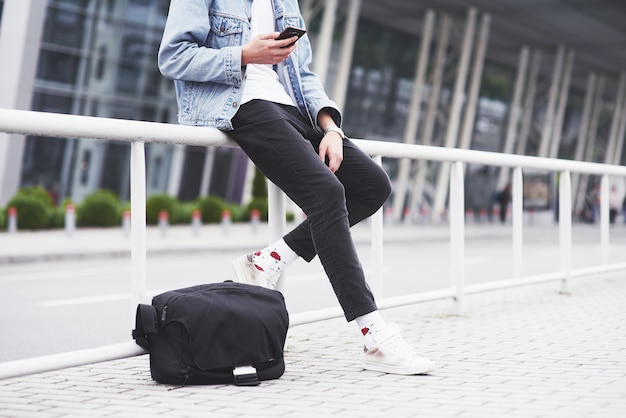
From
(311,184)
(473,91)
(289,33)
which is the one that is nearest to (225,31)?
(289,33)

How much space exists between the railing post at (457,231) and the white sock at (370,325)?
2.19m

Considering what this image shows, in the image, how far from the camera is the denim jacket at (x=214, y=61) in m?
3.72

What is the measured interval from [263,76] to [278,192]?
68 centimetres

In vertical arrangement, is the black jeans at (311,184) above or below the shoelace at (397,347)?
above

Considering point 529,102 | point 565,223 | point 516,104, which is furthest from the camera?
point 529,102

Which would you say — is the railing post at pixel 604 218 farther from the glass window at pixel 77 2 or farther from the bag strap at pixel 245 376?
the glass window at pixel 77 2

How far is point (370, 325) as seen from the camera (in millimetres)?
3791

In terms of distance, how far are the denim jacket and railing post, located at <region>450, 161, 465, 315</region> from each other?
6.62ft

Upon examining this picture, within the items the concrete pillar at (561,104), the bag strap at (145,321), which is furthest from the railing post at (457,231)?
the concrete pillar at (561,104)

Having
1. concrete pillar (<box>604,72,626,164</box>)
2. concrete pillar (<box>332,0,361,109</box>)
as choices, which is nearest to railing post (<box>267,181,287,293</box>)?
concrete pillar (<box>332,0,361,109</box>)

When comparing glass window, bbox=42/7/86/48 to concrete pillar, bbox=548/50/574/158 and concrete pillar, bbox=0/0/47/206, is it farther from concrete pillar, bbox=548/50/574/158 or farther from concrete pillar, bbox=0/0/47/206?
concrete pillar, bbox=548/50/574/158

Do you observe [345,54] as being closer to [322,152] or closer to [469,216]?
[469,216]

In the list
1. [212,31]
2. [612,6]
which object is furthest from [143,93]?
[212,31]

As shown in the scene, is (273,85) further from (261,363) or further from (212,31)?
(261,363)
